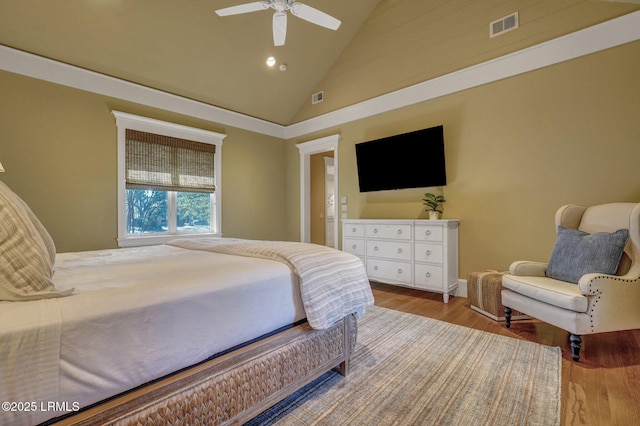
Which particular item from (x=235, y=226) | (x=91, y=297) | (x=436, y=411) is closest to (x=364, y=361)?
(x=436, y=411)

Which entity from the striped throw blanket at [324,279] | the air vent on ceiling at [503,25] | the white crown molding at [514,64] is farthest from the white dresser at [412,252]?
the air vent on ceiling at [503,25]

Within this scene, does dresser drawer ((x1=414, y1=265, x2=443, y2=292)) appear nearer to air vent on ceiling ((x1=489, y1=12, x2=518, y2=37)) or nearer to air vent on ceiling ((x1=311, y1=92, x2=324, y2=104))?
air vent on ceiling ((x1=489, y1=12, x2=518, y2=37))

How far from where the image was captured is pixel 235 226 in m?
4.95

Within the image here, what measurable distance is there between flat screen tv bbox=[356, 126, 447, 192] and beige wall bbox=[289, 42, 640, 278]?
155 millimetres

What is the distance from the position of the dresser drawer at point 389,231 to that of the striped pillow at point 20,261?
325 centimetres

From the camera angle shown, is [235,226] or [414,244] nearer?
[414,244]

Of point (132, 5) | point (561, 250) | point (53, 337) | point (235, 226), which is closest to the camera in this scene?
A: point (53, 337)

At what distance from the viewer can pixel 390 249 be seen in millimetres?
3734

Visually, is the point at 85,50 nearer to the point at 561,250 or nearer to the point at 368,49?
the point at 368,49

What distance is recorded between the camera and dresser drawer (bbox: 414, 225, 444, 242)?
11.0ft

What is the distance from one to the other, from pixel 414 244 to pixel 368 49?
3101mm

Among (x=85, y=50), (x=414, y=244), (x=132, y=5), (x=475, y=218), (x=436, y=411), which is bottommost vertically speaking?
(x=436, y=411)

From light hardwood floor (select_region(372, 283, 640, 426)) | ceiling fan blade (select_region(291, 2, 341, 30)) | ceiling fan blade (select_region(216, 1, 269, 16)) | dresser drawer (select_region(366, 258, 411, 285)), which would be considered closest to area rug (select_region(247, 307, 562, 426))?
light hardwood floor (select_region(372, 283, 640, 426))

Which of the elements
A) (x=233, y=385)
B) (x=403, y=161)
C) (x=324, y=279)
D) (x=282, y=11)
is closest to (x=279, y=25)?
(x=282, y=11)
